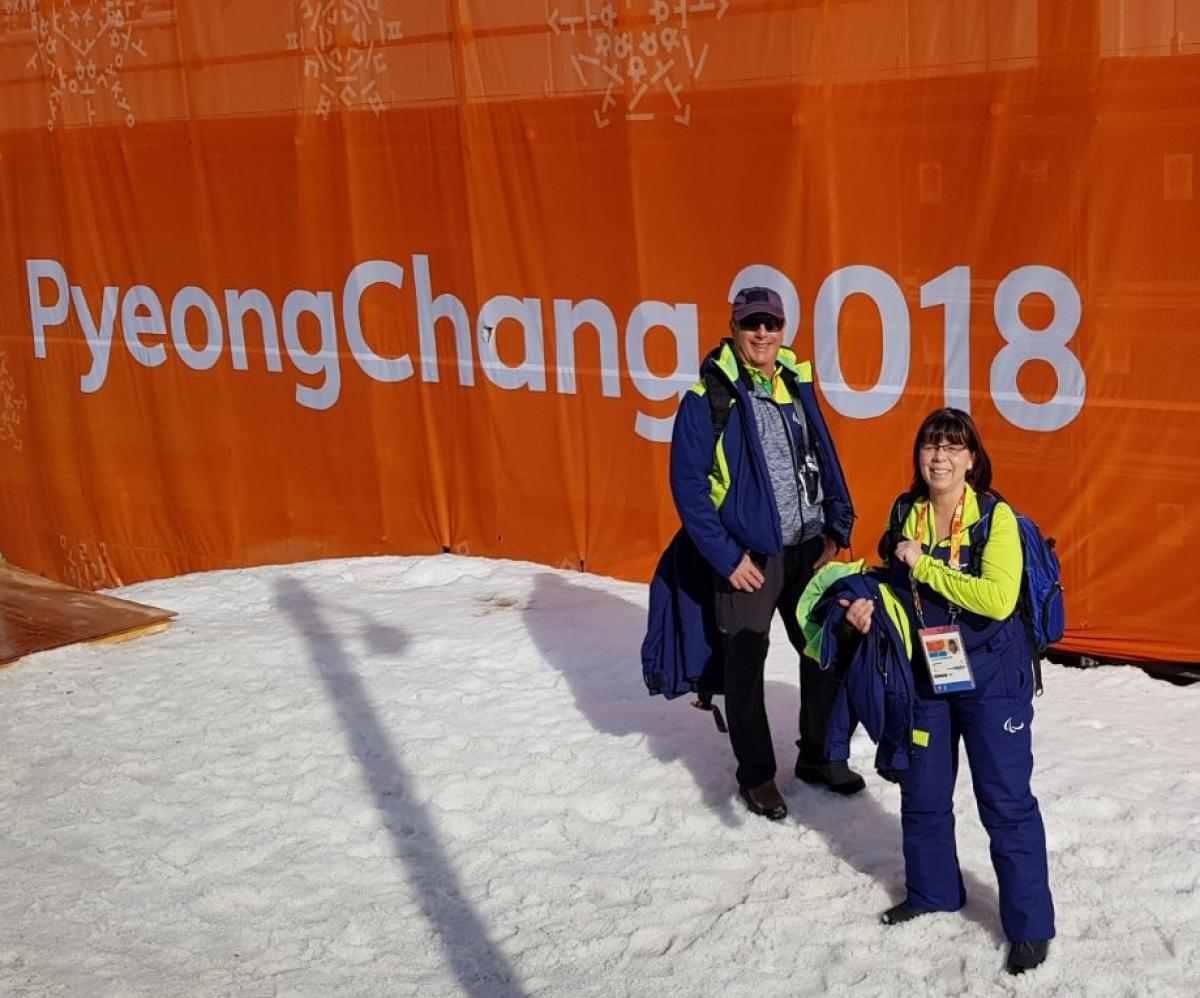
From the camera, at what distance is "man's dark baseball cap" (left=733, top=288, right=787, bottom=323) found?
14.8 feet

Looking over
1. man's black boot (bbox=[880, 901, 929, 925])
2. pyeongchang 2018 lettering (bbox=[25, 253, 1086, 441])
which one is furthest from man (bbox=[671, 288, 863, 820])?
pyeongchang 2018 lettering (bbox=[25, 253, 1086, 441])

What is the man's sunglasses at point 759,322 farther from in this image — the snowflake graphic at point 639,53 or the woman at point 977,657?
the snowflake graphic at point 639,53

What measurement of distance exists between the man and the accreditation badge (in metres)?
0.81

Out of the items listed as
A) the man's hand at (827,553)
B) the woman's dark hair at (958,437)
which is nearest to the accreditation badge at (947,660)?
the woman's dark hair at (958,437)

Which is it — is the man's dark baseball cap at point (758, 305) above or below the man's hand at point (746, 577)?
above

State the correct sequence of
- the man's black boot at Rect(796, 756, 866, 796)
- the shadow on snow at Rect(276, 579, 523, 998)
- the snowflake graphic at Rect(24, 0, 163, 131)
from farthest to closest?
the snowflake graphic at Rect(24, 0, 163, 131) < the man's black boot at Rect(796, 756, 866, 796) < the shadow on snow at Rect(276, 579, 523, 998)

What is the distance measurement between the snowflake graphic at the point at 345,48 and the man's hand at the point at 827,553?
14.5ft

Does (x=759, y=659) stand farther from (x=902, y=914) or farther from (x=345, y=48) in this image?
(x=345, y=48)

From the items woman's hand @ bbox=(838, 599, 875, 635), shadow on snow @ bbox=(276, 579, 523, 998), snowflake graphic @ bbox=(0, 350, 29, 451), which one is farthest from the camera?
snowflake graphic @ bbox=(0, 350, 29, 451)

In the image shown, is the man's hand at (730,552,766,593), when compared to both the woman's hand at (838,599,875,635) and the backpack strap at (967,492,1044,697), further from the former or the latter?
the backpack strap at (967,492,1044,697)

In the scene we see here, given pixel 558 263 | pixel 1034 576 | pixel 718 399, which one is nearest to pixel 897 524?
pixel 1034 576

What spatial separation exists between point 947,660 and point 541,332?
427cm

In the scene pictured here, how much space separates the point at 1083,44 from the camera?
5.71 metres

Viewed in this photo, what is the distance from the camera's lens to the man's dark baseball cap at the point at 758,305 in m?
4.51
